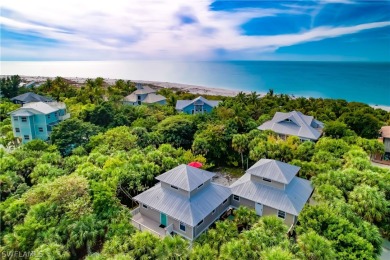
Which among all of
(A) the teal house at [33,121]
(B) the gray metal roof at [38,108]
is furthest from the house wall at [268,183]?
(B) the gray metal roof at [38,108]

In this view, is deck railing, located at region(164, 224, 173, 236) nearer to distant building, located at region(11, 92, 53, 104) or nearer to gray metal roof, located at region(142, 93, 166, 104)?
gray metal roof, located at region(142, 93, 166, 104)

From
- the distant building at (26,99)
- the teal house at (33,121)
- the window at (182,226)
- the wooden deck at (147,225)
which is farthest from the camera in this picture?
the distant building at (26,99)

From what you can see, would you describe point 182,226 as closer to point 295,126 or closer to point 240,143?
point 240,143

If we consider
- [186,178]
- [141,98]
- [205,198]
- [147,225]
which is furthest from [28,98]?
[205,198]

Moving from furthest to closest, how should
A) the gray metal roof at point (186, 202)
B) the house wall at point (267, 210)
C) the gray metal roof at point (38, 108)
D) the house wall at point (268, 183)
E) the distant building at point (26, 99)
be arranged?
the distant building at point (26, 99) < the gray metal roof at point (38, 108) < the house wall at point (268, 183) < the house wall at point (267, 210) < the gray metal roof at point (186, 202)

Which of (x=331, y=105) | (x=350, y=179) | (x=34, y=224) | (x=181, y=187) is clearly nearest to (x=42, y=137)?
(x=34, y=224)

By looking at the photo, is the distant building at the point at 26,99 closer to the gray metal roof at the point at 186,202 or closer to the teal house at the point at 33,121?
the teal house at the point at 33,121

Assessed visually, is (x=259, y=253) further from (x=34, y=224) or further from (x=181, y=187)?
(x=34, y=224)
